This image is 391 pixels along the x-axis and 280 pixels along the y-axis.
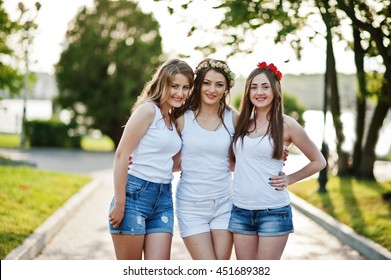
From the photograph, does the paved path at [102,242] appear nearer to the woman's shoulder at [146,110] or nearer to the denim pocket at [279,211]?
the denim pocket at [279,211]

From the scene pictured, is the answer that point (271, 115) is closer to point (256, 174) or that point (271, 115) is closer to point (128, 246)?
point (256, 174)

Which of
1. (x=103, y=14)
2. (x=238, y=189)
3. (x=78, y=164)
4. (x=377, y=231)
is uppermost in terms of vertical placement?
(x=103, y=14)

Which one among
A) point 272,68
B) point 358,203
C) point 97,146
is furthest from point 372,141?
point 97,146

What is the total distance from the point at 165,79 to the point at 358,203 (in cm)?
899

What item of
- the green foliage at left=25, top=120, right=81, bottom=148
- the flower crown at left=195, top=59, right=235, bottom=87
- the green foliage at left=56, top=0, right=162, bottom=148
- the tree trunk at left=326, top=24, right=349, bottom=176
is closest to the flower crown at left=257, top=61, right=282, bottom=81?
the flower crown at left=195, top=59, right=235, bottom=87

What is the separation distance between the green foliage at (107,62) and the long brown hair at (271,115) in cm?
2708

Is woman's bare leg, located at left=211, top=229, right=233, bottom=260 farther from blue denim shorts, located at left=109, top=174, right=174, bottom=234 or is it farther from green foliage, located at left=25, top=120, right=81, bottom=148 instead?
green foliage, located at left=25, top=120, right=81, bottom=148

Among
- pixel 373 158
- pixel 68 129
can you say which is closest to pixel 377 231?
pixel 373 158

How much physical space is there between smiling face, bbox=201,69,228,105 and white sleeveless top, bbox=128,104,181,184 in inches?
16.6

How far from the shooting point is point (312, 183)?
17344mm

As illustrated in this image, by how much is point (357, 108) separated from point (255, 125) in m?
15.1

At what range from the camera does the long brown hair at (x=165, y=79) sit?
4.85 metres

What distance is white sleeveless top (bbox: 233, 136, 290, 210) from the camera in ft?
15.5

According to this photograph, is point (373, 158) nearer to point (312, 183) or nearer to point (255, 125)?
point (312, 183)
